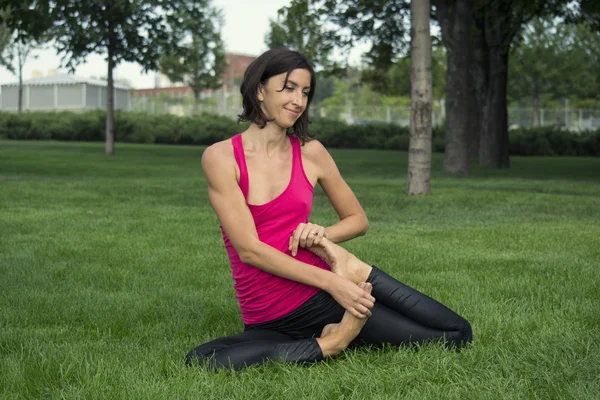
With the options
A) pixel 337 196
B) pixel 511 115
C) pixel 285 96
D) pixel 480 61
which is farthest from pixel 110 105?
pixel 511 115

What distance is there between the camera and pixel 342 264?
13.2 feet

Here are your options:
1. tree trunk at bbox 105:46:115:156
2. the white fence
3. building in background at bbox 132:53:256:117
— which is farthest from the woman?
the white fence

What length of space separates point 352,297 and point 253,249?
49 centimetres

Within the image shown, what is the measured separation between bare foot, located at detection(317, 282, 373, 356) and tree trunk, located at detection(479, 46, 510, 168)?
20.8 m

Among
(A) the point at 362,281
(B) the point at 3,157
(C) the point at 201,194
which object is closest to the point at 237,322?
(A) the point at 362,281

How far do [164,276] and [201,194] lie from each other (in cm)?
740

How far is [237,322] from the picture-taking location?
5.08 m

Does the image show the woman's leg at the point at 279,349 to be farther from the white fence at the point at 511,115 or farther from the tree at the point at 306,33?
the white fence at the point at 511,115

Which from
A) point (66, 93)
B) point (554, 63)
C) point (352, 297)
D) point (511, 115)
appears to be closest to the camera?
point (352, 297)

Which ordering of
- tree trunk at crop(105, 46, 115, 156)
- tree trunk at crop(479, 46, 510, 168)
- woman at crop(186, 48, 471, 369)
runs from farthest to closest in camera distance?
tree trunk at crop(105, 46, 115, 156), tree trunk at crop(479, 46, 510, 168), woman at crop(186, 48, 471, 369)

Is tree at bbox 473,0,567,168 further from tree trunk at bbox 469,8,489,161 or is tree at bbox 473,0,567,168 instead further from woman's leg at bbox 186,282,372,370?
woman's leg at bbox 186,282,372,370

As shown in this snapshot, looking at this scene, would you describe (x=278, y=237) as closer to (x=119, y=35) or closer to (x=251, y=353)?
(x=251, y=353)

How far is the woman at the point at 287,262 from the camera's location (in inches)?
155

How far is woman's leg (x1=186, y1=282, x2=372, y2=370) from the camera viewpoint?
388cm
